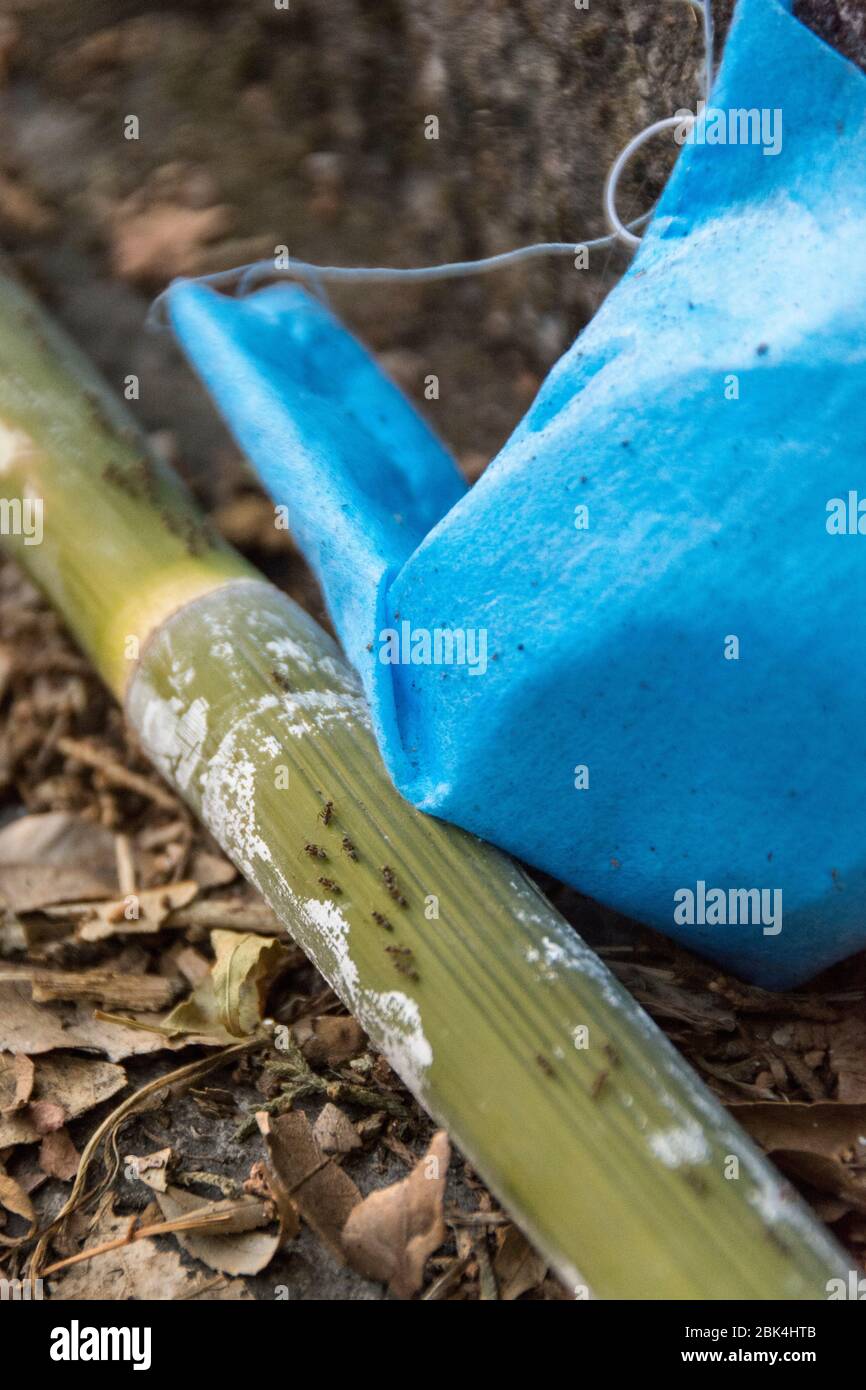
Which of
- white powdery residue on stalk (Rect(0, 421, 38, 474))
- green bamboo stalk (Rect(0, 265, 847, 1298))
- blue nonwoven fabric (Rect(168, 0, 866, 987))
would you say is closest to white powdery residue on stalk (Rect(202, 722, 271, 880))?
green bamboo stalk (Rect(0, 265, 847, 1298))

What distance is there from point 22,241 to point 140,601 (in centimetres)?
92

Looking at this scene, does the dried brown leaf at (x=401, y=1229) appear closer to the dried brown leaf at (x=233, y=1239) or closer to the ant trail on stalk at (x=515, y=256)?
the dried brown leaf at (x=233, y=1239)

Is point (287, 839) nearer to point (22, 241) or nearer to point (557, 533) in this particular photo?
point (557, 533)

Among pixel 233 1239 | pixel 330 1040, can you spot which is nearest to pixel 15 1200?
pixel 233 1239

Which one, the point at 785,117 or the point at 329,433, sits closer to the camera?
the point at 785,117

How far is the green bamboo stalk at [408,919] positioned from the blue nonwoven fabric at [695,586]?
53mm

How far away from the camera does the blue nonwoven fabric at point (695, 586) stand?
89 centimetres

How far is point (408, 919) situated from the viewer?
3.35 feet

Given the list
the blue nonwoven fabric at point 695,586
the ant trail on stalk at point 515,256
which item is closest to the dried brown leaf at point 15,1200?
the blue nonwoven fabric at point 695,586

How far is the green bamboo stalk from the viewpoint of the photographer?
0.86 m

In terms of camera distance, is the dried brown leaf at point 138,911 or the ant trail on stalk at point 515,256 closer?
the ant trail on stalk at point 515,256

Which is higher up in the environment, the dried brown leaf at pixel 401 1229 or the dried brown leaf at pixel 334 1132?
the dried brown leaf at pixel 334 1132
